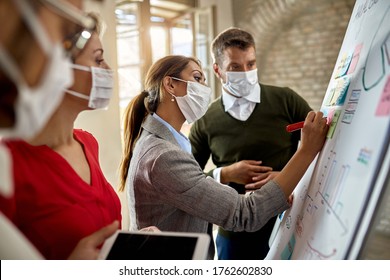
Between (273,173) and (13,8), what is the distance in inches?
37.0

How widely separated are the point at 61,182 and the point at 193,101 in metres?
0.52

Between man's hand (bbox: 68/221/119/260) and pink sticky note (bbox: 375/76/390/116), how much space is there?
539mm

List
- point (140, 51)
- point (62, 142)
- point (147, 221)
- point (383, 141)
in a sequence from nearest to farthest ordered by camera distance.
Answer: point (383, 141) < point (62, 142) < point (147, 221) < point (140, 51)

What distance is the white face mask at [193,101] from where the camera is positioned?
1.11 m

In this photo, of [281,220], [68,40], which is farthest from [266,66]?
[68,40]

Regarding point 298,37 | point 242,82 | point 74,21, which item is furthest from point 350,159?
point 298,37

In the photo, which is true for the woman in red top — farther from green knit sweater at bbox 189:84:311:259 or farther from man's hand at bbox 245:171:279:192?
green knit sweater at bbox 189:84:311:259

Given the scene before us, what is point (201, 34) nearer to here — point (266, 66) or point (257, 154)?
point (266, 66)

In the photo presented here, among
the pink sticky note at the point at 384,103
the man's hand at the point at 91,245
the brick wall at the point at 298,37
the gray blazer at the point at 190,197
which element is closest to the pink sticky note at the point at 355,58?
the pink sticky note at the point at 384,103

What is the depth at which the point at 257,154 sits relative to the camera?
4.36 ft

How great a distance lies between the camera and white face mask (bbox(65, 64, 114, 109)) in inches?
27.3

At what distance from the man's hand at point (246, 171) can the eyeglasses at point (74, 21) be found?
29.1 inches

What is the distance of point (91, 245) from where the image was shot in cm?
67

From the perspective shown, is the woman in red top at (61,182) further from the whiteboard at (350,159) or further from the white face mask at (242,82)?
the white face mask at (242,82)
